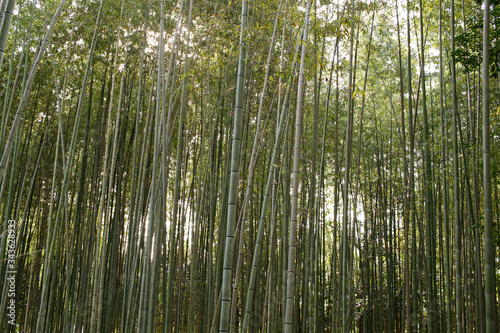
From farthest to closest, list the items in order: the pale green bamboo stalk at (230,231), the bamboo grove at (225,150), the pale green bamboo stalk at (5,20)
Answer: the bamboo grove at (225,150) → the pale green bamboo stalk at (230,231) → the pale green bamboo stalk at (5,20)

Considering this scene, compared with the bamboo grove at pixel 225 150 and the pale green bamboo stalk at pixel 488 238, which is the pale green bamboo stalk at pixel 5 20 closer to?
the bamboo grove at pixel 225 150

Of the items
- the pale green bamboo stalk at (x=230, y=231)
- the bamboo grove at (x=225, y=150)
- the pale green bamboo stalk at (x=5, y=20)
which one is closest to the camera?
the pale green bamboo stalk at (x=5, y=20)

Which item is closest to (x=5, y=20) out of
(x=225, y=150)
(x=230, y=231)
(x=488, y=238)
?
(x=230, y=231)

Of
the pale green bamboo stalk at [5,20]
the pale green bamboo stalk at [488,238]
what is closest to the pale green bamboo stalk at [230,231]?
the pale green bamboo stalk at [5,20]

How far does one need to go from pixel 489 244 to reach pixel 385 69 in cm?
450

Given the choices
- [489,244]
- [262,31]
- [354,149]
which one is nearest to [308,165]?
[354,149]

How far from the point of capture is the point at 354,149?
6832 millimetres

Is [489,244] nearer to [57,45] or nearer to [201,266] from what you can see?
[201,266]

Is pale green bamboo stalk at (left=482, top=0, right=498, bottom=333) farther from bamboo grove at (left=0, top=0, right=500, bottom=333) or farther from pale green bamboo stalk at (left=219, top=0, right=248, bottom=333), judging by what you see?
pale green bamboo stalk at (left=219, top=0, right=248, bottom=333)

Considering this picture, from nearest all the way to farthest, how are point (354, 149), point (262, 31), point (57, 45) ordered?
point (262, 31), point (57, 45), point (354, 149)

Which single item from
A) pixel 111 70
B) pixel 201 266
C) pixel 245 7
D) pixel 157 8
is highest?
pixel 157 8

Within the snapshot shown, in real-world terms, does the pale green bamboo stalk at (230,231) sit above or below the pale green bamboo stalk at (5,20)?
below

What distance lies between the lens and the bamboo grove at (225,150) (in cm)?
345

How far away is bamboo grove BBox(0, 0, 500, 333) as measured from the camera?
345cm
